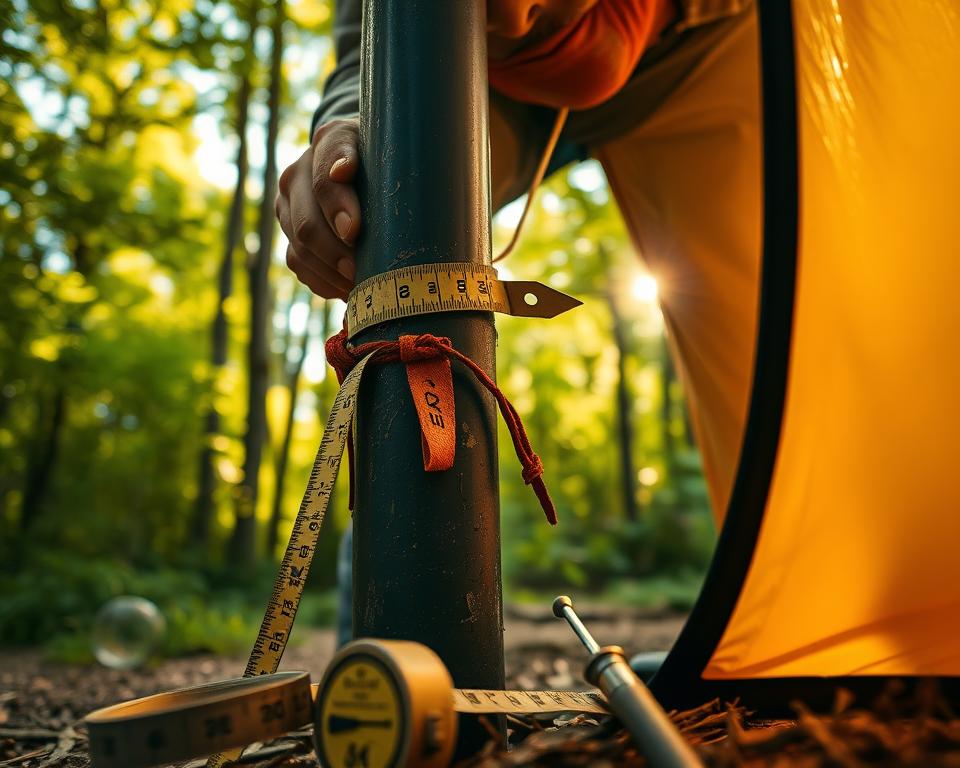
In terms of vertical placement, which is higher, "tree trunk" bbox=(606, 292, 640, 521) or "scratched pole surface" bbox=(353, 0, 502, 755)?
"tree trunk" bbox=(606, 292, 640, 521)

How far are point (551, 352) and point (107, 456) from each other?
317 inches

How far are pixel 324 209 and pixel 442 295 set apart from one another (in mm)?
291

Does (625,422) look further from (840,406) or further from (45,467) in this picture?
(840,406)

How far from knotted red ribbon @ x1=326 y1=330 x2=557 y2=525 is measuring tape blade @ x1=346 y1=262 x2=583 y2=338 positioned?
4 cm

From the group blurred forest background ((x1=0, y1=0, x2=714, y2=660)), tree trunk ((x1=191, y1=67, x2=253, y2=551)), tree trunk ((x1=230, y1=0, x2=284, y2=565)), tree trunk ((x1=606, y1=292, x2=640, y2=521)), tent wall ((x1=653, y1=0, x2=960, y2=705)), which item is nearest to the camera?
tent wall ((x1=653, y1=0, x2=960, y2=705))

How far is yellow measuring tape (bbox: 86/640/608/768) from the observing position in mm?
823

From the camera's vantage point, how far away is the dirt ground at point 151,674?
1.80 m

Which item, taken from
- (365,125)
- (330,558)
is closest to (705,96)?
(365,125)

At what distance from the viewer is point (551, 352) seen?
49.3 ft

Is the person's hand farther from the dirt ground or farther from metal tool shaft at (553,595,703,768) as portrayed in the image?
the dirt ground

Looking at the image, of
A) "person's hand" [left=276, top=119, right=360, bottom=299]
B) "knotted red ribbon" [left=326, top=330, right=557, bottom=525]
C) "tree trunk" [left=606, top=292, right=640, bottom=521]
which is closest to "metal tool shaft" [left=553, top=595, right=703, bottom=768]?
"knotted red ribbon" [left=326, top=330, right=557, bottom=525]

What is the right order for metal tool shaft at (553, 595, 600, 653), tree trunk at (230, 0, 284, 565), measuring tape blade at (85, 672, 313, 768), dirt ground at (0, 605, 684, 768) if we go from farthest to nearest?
tree trunk at (230, 0, 284, 565) → dirt ground at (0, 605, 684, 768) → metal tool shaft at (553, 595, 600, 653) → measuring tape blade at (85, 672, 313, 768)

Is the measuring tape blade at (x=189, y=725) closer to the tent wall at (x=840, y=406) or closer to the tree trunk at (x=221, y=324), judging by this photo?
the tent wall at (x=840, y=406)

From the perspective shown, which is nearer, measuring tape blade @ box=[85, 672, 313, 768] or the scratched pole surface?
measuring tape blade @ box=[85, 672, 313, 768]
